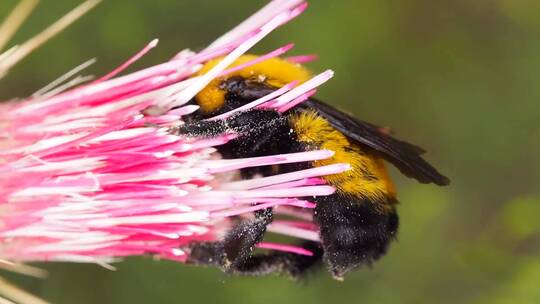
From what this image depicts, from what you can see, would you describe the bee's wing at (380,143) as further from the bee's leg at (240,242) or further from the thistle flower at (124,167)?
the bee's leg at (240,242)

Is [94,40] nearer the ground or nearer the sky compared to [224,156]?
nearer the sky

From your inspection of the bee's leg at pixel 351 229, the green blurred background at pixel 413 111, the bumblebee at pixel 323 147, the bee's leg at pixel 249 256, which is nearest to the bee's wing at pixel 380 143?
the bumblebee at pixel 323 147

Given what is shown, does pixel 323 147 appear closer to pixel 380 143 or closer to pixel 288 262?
pixel 380 143

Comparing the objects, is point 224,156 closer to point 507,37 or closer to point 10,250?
point 10,250

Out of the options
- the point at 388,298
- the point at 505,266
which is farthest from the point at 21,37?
the point at 505,266

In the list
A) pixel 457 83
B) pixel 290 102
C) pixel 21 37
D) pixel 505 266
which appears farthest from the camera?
pixel 457 83

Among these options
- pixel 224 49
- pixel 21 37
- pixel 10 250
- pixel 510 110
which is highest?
pixel 510 110

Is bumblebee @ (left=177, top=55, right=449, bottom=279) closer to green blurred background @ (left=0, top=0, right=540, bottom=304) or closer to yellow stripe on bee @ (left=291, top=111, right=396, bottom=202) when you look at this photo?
yellow stripe on bee @ (left=291, top=111, right=396, bottom=202)
